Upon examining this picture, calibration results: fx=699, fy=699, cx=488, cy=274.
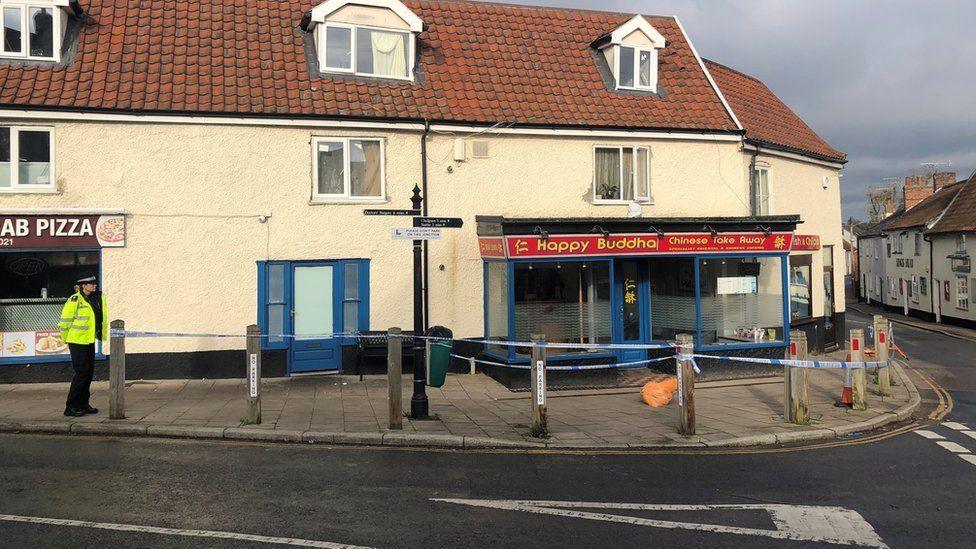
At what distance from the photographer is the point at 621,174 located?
16.2 m

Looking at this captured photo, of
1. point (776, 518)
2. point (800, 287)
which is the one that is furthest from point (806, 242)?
point (776, 518)

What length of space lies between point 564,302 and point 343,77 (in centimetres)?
682

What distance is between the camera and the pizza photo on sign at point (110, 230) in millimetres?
13141

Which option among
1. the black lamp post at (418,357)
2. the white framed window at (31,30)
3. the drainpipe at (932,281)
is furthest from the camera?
the drainpipe at (932,281)

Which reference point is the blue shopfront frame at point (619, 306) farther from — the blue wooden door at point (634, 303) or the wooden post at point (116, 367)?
the wooden post at point (116, 367)

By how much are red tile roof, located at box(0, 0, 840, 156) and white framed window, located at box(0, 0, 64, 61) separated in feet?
1.09

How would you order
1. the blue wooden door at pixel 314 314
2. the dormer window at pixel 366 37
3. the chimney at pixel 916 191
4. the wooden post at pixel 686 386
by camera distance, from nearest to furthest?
the wooden post at pixel 686 386, the blue wooden door at pixel 314 314, the dormer window at pixel 366 37, the chimney at pixel 916 191

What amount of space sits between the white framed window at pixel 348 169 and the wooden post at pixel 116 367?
17.6 ft

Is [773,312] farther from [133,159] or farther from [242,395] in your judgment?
[133,159]

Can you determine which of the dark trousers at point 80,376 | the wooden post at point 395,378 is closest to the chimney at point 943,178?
the wooden post at point 395,378

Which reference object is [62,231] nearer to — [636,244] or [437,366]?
[437,366]

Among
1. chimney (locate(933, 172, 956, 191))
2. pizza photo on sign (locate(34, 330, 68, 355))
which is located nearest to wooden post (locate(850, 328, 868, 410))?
pizza photo on sign (locate(34, 330, 68, 355))

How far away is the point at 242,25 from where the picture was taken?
51.5ft

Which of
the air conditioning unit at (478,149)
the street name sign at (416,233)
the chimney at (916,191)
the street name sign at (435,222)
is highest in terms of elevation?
the chimney at (916,191)
